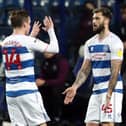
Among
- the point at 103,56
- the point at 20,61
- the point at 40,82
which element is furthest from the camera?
the point at 40,82

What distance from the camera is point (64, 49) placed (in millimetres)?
13602

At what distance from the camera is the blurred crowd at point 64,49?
12.4m

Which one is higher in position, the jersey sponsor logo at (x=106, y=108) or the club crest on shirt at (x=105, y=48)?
the club crest on shirt at (x=105, y=48)

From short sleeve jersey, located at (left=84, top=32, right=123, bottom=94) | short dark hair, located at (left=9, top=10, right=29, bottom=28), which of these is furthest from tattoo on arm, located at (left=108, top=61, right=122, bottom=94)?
short dark hair, located at (left=9, top=10, right=29, bottom=28)

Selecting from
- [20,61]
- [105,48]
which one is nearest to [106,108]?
[105,48]

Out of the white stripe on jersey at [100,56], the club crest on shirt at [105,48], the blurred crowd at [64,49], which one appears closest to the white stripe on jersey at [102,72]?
the white stripe on jersey at [100,56]

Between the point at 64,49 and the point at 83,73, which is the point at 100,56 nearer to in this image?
the point at 83,73

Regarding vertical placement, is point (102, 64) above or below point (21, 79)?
above

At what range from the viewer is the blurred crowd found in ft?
40.6

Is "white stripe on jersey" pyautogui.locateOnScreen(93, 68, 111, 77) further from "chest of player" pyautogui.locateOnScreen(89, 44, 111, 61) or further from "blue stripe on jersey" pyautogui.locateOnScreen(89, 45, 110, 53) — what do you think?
"blue stripe on jersey" pyautogui.locateOnScreen(89, 45, 110, 53)

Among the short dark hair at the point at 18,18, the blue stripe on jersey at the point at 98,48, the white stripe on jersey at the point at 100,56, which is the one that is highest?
the short dark hair at the point at 18,18

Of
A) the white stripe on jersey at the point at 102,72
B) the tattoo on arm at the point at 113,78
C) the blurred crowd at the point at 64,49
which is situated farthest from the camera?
the blurred crowd at the point at 64,49

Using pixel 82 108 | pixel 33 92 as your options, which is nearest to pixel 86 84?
pixel 82 108

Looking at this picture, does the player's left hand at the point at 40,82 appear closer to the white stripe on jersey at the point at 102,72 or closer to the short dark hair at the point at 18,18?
the white stripe on jersey at the point at 102,72
